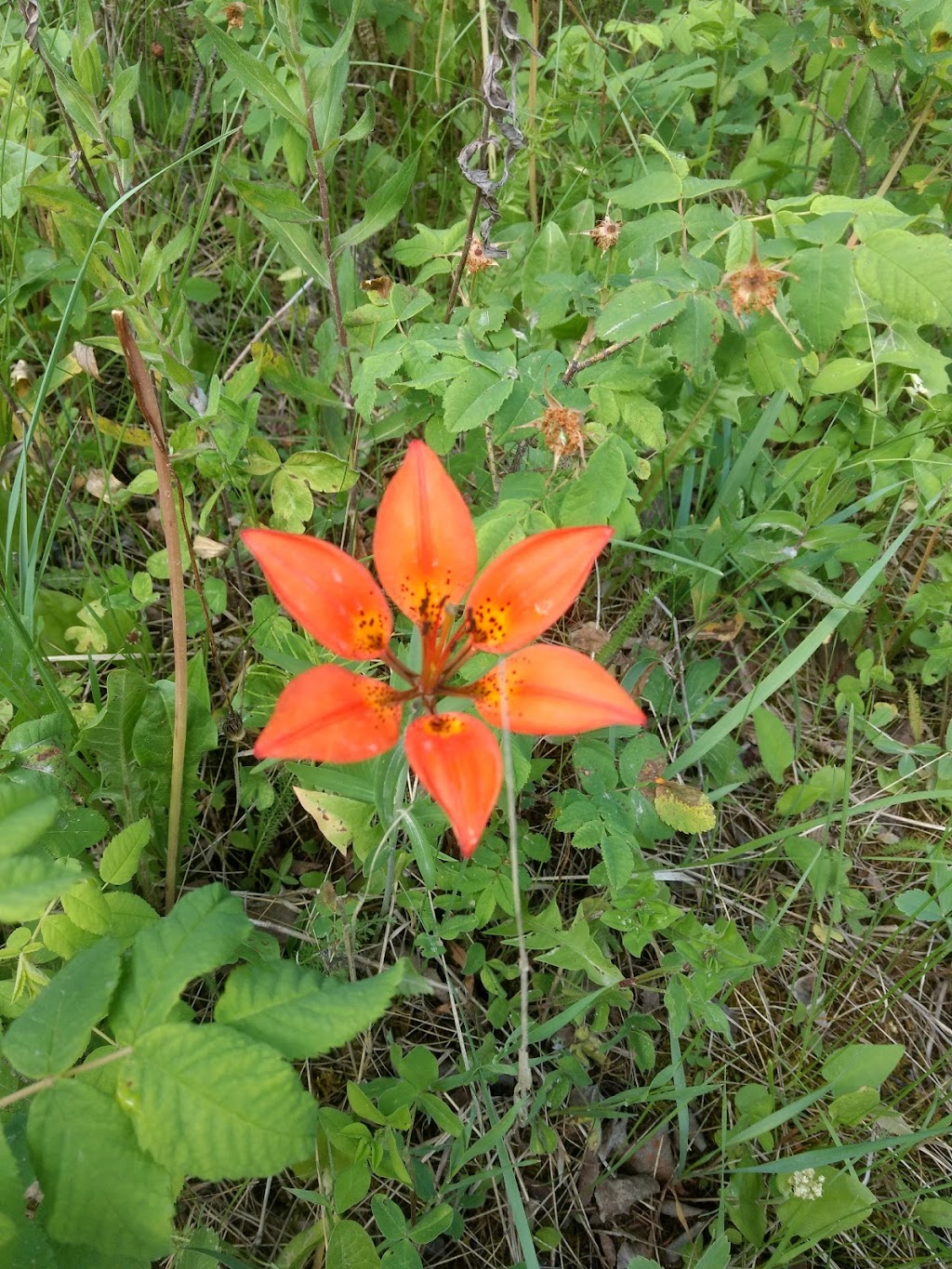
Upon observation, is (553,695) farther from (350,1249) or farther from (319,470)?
(319,470)

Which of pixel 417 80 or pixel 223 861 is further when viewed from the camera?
pixel 417 80

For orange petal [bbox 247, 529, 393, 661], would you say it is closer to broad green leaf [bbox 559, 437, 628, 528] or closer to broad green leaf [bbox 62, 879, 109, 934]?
broad green leaf [bbox 559, 437, 628, 528]

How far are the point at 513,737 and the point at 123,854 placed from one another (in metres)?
0.68

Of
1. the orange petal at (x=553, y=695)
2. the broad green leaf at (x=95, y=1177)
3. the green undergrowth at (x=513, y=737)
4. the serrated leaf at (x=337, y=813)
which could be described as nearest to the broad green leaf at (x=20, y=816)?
the green undergrowth at (x=513, y=737)

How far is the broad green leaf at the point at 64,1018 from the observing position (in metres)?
0.95

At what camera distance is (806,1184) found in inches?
66.6

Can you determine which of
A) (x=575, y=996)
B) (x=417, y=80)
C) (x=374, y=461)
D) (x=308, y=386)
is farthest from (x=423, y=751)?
(x=417, y=80)

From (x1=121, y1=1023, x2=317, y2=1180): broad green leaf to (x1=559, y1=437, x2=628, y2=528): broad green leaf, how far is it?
0.96 meters

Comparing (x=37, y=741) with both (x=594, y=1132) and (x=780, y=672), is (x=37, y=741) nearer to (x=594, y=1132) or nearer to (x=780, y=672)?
(x=594, y=1132)

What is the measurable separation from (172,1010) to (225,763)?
3.79 ft

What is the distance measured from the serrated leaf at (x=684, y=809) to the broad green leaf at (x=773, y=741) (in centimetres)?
41

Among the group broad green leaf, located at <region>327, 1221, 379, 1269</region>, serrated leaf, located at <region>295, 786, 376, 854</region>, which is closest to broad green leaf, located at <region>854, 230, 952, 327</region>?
serrated leaf, located at <region>295, 786, 376, 854</region>

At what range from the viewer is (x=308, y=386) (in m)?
2.18

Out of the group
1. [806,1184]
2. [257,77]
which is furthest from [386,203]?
[806,1184]
